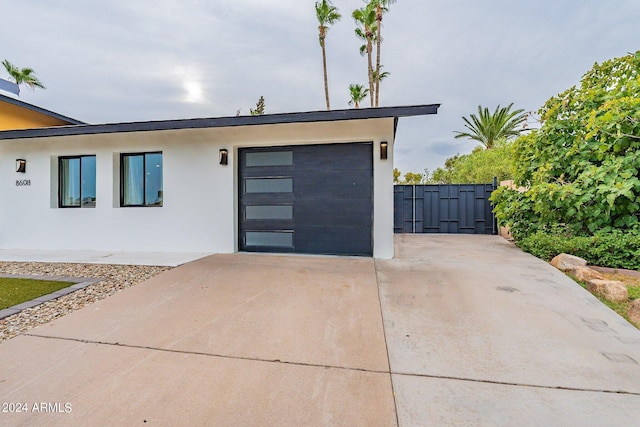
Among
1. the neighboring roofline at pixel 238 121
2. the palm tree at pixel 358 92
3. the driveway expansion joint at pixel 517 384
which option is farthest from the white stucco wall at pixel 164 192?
the palm tree at pixel 358 92

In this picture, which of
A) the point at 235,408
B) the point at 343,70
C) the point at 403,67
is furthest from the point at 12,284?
the point at 343,70

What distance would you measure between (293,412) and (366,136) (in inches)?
191

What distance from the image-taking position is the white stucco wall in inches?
222

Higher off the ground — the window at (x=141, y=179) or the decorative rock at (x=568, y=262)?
the window at (x=141, y=179)

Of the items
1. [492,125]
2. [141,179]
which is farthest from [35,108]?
[492,125]

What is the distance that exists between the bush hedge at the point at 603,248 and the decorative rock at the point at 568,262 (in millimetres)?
407

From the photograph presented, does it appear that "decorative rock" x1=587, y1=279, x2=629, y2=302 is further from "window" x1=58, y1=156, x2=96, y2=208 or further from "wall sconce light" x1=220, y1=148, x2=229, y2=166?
"window" x1=58, y1=156, x2=96, y2=208

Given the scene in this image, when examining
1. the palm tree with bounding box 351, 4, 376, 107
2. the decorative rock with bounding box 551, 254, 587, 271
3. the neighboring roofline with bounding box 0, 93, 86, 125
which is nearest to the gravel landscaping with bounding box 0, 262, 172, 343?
the neighboring roofline with bounding box 0, 93, 86, 125

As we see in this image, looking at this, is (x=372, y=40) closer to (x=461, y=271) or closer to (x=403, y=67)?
(x=403, y=67)

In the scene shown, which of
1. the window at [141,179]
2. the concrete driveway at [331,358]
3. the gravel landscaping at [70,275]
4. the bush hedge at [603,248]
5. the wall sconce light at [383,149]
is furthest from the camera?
the window at [141,179]

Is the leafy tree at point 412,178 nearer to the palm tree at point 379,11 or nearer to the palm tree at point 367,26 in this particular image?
the palm tree at point 367,26

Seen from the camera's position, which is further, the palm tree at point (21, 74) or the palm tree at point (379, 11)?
the palm tree at point (21, 74)

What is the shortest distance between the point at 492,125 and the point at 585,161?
1475cm

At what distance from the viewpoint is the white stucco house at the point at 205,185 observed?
566 centimetres
